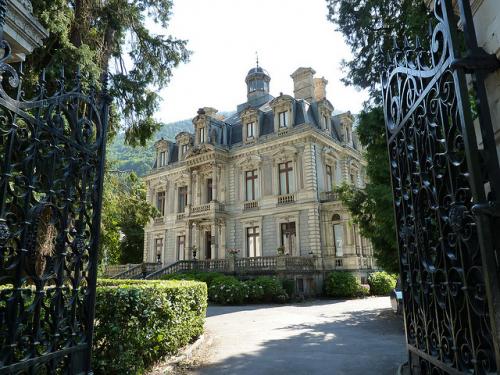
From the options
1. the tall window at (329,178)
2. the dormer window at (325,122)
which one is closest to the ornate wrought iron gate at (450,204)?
the tall window at (329,178)

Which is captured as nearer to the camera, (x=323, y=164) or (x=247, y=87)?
(x=323, y=164)

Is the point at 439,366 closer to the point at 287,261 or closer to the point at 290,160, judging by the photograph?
the point at 287,261

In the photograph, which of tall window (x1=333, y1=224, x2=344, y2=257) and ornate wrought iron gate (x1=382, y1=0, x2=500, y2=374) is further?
tall window (x1=333, y1=224, x2=344, y2=257)

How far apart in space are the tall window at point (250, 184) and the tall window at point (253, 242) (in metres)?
2.39

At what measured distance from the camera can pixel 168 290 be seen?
6961mm

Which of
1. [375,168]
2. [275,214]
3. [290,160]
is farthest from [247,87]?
[375,168]

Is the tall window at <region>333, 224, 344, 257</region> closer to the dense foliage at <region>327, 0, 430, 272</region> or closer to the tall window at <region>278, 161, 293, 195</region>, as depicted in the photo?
the tall window at <region>278, 161, 293, 195</region>

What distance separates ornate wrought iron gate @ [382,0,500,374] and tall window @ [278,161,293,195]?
2149 centimetres

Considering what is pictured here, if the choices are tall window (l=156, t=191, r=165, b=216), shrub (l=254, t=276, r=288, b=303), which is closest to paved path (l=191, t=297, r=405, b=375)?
shrub (l=254, t=276, r=288, b=303)

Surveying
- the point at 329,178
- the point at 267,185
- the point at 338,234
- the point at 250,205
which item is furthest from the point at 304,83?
the point at 338,234

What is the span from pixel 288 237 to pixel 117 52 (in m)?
16.7

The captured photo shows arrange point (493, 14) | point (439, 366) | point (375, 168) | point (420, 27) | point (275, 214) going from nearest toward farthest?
point (493, 14) < point (439, 366) < point (420, 27) < point (375, 168) < point (275, 214)

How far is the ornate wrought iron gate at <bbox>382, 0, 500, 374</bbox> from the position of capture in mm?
1893

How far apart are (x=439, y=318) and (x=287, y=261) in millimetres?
18484
